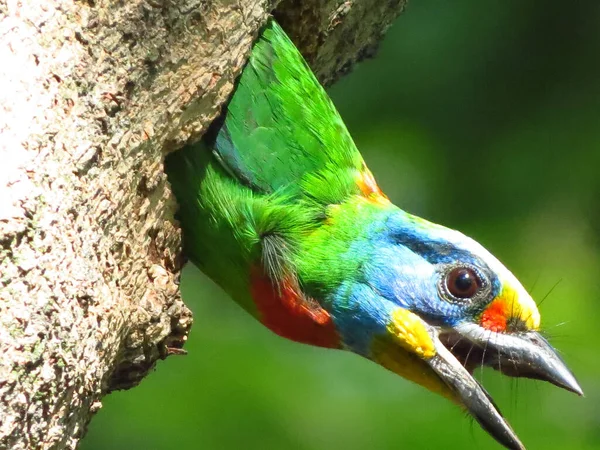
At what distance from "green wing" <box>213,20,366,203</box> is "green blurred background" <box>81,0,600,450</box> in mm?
2100

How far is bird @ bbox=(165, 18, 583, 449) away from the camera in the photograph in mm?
3219

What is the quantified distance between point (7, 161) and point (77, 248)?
0.31 meters

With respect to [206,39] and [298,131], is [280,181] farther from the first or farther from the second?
[206,39]

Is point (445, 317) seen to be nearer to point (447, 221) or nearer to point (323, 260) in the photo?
point (323, 260)

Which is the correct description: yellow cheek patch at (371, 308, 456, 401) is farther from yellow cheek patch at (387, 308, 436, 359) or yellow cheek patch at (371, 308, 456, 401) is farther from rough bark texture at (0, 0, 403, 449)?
rough bark texture at (0, 0, 403, 449)

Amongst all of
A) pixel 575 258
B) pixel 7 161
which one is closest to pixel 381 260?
pixel 7 161

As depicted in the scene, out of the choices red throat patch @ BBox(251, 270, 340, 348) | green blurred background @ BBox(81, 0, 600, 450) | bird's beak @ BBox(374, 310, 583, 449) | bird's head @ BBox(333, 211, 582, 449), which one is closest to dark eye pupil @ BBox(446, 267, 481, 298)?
bird's head @ BBox(333, 211, 582, 449)

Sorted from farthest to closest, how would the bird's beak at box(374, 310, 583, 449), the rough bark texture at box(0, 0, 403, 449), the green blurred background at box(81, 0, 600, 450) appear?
the green blurred background at box(81, 0, 600, 450) → the bird's beak at box(374, 310, 583, 449) → the rough bark texture at box(0, 0, 403, 449)

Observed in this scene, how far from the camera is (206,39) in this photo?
302cm

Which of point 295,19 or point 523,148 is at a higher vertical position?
point 523,148

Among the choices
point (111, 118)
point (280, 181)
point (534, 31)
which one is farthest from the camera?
point (534, 31)

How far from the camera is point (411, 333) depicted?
3.18 meters

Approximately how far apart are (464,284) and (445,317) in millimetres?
130

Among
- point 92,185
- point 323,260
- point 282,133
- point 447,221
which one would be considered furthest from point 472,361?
point 447,221
